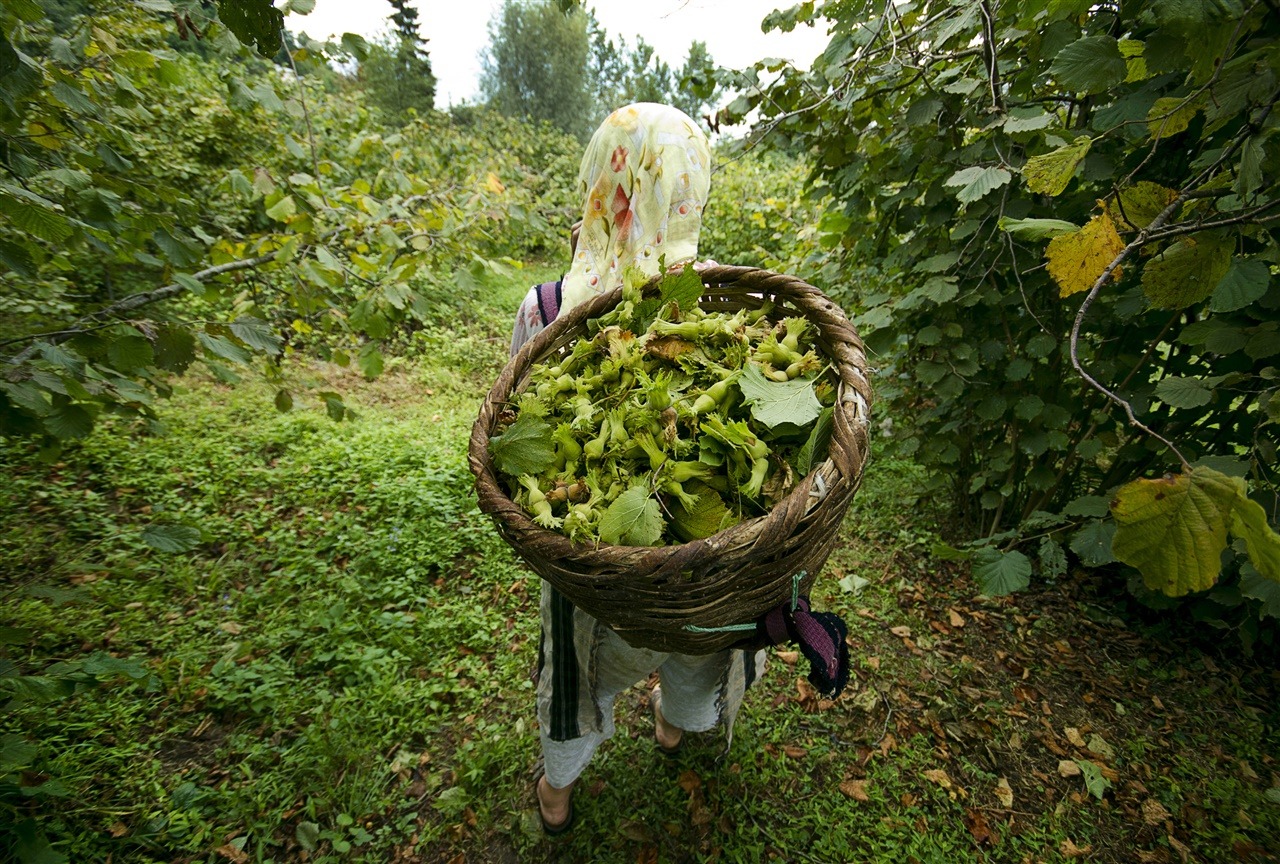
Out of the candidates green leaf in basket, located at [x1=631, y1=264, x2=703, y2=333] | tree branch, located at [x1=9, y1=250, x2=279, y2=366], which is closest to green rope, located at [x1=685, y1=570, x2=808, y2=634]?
green leaf in basket, located at [x1=631, y1=264, x2=703, y2=333]

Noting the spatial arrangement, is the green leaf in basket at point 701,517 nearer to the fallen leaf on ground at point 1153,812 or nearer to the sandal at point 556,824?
the sandal at point 556,824

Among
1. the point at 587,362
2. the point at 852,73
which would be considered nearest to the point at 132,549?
the point at 587,362

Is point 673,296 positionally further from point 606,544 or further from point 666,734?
point 666,734

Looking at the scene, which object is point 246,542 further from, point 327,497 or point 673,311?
point 673,311

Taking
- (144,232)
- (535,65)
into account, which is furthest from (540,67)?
(144,232)

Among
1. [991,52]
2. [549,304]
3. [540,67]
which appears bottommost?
[549,304]

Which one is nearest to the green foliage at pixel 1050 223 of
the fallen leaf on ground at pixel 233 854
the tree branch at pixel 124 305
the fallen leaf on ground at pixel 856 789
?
the fallen leaf on ground at pixel 856 789

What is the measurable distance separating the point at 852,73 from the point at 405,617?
10.1 ft

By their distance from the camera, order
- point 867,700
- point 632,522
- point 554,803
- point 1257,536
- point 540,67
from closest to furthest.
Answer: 1. point 1257,536
2. point 632,522
3. point 554,803
4. point 867,700
5. point 540,67

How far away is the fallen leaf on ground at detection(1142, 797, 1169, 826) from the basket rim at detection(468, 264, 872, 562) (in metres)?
2.15

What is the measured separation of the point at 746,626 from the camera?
3.52ft

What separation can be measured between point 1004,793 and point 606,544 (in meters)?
2.14

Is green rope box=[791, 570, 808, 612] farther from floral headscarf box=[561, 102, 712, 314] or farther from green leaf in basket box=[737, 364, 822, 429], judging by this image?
floral headscarf box=[561, 102, 712, 314]

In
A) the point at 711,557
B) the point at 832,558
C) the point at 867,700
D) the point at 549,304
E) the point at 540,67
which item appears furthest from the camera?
the point at 540,67
